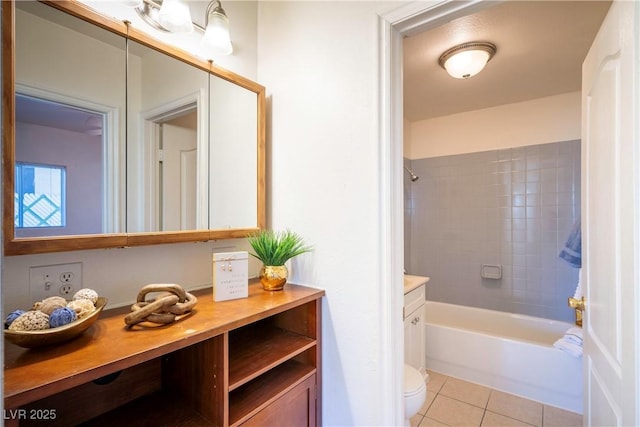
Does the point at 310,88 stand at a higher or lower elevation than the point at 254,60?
lower

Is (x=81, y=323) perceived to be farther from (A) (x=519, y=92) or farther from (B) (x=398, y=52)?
(A) (x=519, y=92)

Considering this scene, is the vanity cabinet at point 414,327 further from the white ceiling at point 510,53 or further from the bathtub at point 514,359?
the white ceiling at point 510,53

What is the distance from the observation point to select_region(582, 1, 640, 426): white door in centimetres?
80

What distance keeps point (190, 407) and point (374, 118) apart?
3.88 ft

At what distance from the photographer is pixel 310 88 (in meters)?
1.37

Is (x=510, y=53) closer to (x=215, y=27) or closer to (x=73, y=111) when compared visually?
(x=215, y=27)

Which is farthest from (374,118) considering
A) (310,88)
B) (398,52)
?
(310,88)

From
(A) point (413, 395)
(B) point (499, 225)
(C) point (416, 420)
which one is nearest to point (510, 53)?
(B) point (499, 225)

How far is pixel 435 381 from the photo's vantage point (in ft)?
7.48

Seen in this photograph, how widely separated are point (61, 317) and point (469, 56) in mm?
2299

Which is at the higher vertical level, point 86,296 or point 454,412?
point 86,296

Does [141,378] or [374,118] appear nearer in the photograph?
[141,378]

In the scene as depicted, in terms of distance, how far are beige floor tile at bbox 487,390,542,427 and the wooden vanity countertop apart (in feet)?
5.87

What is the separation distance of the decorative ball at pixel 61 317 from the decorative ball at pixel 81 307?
2 centimetres
